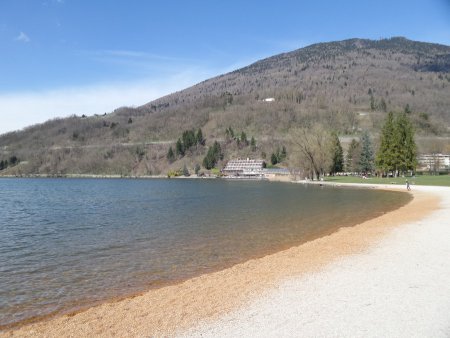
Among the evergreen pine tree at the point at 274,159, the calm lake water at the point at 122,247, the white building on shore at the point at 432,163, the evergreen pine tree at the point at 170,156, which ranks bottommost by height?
the calm lake water at the point at 122,247

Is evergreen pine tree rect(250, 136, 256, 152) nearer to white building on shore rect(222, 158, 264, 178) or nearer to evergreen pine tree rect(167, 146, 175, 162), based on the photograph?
white building on shore rect(222, 158, 264, 178)

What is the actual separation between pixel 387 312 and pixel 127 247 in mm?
13624

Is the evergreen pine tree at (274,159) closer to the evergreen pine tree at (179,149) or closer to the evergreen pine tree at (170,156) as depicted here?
the evergreen pine tree at (179,149)

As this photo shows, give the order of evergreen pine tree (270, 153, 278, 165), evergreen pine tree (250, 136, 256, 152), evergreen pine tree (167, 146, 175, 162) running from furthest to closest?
evergreen pine tree (167, 146, 175, 162) → evergreen pine tree (250, 136, 256, 152) → evergreen pine tree (270, 153, 278, 165)

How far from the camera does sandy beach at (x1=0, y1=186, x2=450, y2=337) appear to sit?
796 cm

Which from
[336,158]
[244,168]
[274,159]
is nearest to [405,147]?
[336,158]

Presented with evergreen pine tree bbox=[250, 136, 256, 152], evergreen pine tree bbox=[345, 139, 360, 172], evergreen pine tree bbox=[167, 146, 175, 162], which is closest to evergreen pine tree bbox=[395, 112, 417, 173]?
evergreen pine tree bbox=[345, 139, 360, 172]

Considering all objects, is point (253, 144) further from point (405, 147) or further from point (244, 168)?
point (405, 147)

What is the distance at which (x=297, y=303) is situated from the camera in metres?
9.39

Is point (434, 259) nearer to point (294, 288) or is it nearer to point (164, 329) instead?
point (294, 288)

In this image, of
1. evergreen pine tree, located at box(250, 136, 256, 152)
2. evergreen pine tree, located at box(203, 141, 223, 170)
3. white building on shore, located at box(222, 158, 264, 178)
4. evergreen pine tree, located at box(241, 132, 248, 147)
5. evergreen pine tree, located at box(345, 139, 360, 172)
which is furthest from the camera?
evergreen pine tree, located at box(241, 132, 248, 147)

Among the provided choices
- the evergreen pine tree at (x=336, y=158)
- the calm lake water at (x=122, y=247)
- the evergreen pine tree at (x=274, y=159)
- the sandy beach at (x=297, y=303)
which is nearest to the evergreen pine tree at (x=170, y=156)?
the evergreen pine tree at (x=274, y=159)

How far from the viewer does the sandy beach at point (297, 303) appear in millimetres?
7961

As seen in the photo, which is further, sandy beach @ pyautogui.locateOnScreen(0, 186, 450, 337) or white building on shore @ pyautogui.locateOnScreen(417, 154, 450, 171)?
white building on shore @ pyautogui.locateOnScreen(417, 154, 450, 171)
